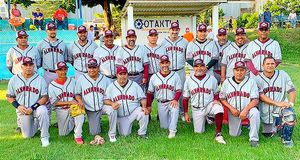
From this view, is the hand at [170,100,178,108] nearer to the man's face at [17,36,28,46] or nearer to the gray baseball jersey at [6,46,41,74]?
the gray baseball jersey at [6,46,41,74]

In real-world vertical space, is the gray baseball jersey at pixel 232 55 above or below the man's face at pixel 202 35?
below

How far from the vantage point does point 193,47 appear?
23.6ft

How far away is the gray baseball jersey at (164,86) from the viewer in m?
6.61

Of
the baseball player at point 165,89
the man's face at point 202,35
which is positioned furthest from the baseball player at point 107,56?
the man's face at point 202,35

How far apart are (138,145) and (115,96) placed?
94 cm

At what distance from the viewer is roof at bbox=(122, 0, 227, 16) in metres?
14.3

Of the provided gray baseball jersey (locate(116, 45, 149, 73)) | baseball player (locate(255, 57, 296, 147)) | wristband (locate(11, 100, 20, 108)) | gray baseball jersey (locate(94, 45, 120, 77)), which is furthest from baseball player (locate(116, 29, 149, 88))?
baseball player (locate(255, 57, 296, 147))

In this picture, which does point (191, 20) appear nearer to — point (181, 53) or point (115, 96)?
point (181, 53)

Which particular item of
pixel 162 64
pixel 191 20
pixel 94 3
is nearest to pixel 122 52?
pixel 162 64

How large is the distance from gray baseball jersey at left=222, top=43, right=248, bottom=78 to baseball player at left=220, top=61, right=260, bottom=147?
972 mm

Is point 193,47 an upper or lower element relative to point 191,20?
lower

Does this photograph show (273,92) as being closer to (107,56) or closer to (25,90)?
(107,56)

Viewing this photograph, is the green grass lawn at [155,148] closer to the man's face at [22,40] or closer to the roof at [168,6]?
the man's face at [22,40]

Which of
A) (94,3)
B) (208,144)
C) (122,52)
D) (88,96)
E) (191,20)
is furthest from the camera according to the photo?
(94,3)
